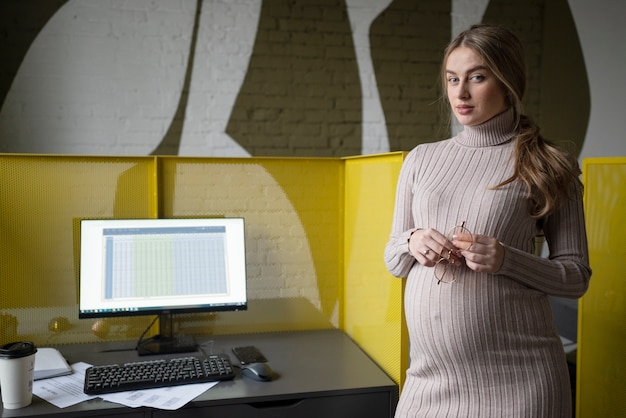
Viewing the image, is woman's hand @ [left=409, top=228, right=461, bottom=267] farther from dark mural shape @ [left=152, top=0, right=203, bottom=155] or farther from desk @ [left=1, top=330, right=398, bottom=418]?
dark mural shape @ [left=152, top=0, right=203, bottom=155]

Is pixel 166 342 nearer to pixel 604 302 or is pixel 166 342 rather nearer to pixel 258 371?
pixel 258 371

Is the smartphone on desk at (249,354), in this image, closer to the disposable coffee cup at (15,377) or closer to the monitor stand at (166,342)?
the monitor stand at (166,342)

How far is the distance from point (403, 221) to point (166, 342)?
0.95 metres

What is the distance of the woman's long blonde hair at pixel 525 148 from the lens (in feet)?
3.78

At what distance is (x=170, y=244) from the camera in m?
1.89

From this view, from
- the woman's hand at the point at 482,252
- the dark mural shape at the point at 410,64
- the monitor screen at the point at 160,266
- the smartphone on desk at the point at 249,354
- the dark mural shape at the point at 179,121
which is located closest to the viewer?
the woman's hand at the point at 482,252

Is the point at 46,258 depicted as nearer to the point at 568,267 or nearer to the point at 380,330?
the point at 380,330

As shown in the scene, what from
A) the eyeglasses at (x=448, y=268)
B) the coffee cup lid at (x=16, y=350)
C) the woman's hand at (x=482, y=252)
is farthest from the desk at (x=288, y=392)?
the woman's hand at (x=482, y=252)

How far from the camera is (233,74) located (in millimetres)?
3371

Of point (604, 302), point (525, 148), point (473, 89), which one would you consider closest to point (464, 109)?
point (473, 89)

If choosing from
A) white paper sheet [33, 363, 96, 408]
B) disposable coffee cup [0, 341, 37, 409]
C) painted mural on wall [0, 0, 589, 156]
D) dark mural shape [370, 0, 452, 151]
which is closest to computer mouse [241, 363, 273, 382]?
white paper sheet [33, 363, 96, 408]

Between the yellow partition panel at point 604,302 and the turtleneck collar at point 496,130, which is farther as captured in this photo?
the yellow partition panel at point 604,302

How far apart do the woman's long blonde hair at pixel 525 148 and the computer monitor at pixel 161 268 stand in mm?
1029

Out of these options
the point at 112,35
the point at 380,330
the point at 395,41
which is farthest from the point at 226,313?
the point at 395,41
